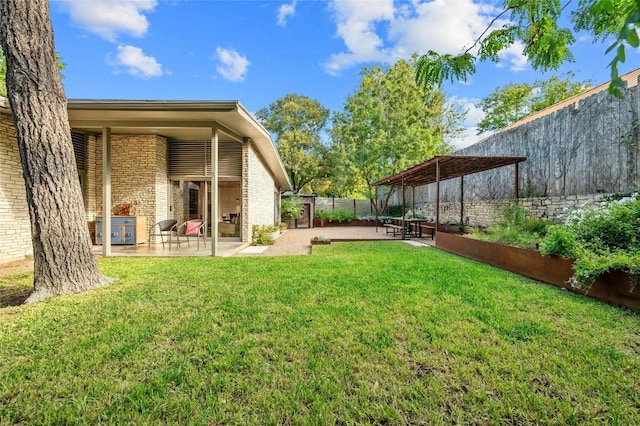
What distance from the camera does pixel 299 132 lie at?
2489cm

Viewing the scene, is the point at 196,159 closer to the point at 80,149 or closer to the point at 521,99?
the point at 80,149

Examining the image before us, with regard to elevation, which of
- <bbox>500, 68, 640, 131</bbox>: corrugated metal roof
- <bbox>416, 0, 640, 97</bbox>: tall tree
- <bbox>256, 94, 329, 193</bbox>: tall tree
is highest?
<bbox>256, 94, 329, 193</bbox>: tall tree

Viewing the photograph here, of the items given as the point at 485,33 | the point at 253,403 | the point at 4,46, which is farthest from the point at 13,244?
the point at 485,33

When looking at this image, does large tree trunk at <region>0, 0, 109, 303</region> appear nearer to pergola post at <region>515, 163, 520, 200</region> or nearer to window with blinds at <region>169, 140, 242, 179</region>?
window with blinds at <region>169, 140, 242, 179</region>

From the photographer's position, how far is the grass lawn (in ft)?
6.25

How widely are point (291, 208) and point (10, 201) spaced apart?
12.3 m

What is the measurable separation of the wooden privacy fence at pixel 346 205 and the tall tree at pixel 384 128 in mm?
813

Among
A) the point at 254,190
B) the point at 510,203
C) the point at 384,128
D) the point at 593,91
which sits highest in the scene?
the point at 384,128

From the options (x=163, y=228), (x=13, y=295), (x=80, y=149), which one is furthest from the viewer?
(x=80, y=149)

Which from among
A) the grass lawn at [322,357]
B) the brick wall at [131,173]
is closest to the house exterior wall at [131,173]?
the brick wall at [131,173]


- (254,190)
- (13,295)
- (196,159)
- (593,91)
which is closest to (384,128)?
(593,91)

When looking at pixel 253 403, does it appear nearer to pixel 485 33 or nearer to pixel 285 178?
pixel 485 33

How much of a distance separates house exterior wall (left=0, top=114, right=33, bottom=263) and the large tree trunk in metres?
3.51

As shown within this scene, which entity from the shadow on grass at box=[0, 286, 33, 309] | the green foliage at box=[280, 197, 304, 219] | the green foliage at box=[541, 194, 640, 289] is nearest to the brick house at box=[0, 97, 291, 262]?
the shadow on grass at box=[0, 286, 33, 309]
